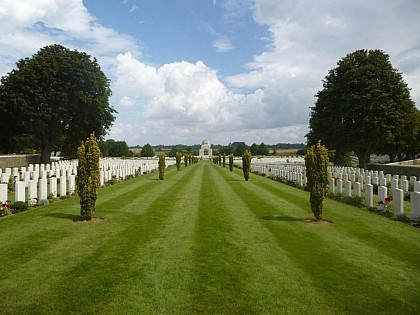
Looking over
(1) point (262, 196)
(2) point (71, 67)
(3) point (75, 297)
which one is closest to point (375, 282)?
(3) point (75, 297)

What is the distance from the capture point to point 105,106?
41.2 meters

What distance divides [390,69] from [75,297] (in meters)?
41.3

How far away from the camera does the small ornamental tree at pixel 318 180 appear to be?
11211 millimetres

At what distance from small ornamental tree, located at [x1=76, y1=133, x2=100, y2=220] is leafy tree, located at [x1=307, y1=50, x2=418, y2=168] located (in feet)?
105

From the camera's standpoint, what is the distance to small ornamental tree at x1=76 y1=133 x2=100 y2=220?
35.4 ft

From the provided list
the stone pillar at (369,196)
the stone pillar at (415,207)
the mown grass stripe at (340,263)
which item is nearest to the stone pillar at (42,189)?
the mown grass stripe at (340,263)

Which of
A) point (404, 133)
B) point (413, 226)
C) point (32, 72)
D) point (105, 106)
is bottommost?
point (413, 226)

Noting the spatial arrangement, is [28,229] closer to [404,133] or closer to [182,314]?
[182,314]

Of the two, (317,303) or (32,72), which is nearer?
(317,303)

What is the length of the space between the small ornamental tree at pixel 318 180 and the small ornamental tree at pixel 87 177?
6.59 m

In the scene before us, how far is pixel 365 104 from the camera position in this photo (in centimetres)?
3759

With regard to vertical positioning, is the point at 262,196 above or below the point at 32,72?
below

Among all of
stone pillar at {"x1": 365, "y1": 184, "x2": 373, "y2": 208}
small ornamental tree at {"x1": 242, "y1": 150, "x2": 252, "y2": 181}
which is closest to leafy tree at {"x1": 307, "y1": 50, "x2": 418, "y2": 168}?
small ornamental tree at {"x1": 242, "y1": 150, "x2": 252, "y2": 181}

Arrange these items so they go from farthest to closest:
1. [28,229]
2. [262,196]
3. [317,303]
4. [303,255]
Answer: [262,196] < [28,229] < [303,255] < [317,303]
